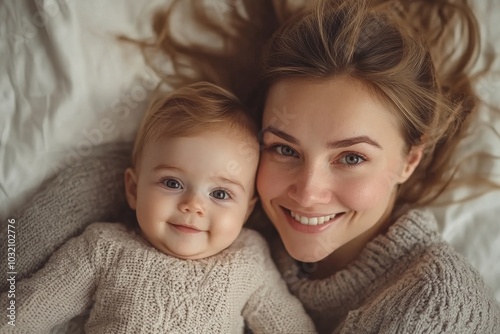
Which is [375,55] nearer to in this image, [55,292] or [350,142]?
[350,142]

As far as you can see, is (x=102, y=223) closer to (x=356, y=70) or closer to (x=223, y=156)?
(x=223, y=156)

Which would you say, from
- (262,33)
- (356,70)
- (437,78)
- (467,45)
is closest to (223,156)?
(356,70)

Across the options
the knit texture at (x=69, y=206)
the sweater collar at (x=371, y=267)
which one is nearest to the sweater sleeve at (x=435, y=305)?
the sweater collar at (x=371, y=267)

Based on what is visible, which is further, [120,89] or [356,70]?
[120,89]

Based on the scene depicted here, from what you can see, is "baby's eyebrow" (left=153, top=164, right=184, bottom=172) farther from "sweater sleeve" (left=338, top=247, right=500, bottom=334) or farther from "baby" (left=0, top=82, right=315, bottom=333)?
"sweater sleeve" (left=338, top=247, right=500, bottom=334)

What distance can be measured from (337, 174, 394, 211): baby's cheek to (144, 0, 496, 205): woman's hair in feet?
0.45

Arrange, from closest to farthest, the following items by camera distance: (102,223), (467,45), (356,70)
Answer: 1. (356,70)
2. (102,223)
3. (467,45)

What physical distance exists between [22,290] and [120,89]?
0.56 meters

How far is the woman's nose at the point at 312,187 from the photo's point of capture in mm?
1359

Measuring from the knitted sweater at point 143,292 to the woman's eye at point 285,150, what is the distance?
0.26 metres

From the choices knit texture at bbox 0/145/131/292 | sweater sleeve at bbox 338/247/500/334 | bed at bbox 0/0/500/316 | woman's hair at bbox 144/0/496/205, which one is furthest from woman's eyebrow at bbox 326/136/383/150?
knit texture at bbox 0/145/131/292

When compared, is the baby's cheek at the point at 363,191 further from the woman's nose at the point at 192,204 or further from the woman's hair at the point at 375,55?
the woman's nose at the point at 192,204

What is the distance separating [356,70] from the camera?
137 cm

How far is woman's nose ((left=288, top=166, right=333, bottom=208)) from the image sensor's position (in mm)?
1359
